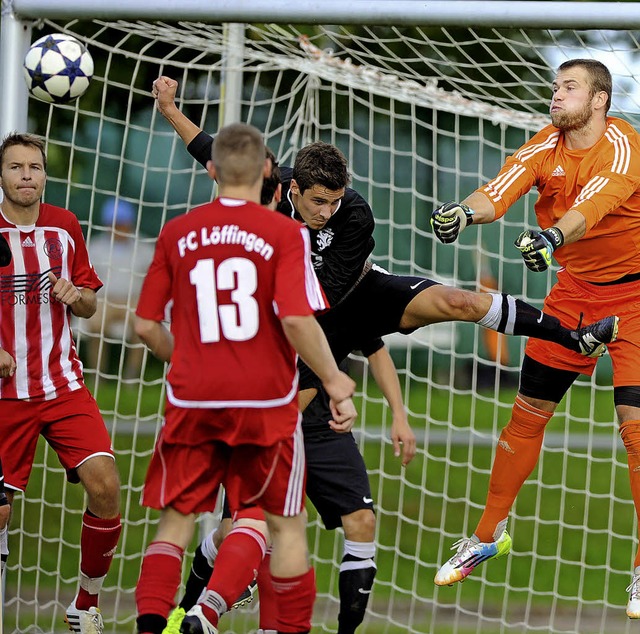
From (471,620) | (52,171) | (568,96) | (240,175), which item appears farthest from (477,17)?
(52,171)

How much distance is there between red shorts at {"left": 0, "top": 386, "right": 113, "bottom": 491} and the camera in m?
5.33

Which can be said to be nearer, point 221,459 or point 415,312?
point 221,459

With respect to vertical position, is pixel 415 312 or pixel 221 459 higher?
pixel 415 312

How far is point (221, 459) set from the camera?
4277mm

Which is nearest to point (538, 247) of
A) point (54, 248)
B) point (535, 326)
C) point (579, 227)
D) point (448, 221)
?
point (579, 227)

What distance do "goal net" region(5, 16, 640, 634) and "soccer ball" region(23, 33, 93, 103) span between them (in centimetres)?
123

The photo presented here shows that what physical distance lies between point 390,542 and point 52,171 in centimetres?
484

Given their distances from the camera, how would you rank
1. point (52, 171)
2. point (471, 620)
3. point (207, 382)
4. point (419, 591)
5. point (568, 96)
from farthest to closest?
point (52, 171), point (419, 591), point (471, 620), point (568, 96), point (207, 382)

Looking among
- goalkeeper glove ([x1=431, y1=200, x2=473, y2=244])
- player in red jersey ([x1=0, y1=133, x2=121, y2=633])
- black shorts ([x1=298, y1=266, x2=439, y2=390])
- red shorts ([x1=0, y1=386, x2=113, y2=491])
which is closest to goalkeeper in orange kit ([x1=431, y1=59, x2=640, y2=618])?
goalkeeper glove ([x1=431, y1=200, x2=473, y2=244])

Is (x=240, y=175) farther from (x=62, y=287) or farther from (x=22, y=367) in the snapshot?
(x=22, y=367)

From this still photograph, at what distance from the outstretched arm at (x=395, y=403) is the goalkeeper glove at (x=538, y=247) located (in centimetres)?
111

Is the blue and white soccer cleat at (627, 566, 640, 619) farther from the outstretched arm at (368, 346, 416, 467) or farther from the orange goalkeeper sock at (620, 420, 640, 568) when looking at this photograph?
the outstretched arm at (368, 346, 416, 467)

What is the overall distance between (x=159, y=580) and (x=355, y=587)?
1473 millimetres

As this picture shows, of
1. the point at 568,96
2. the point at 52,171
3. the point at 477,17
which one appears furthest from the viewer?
the point at 52,171
